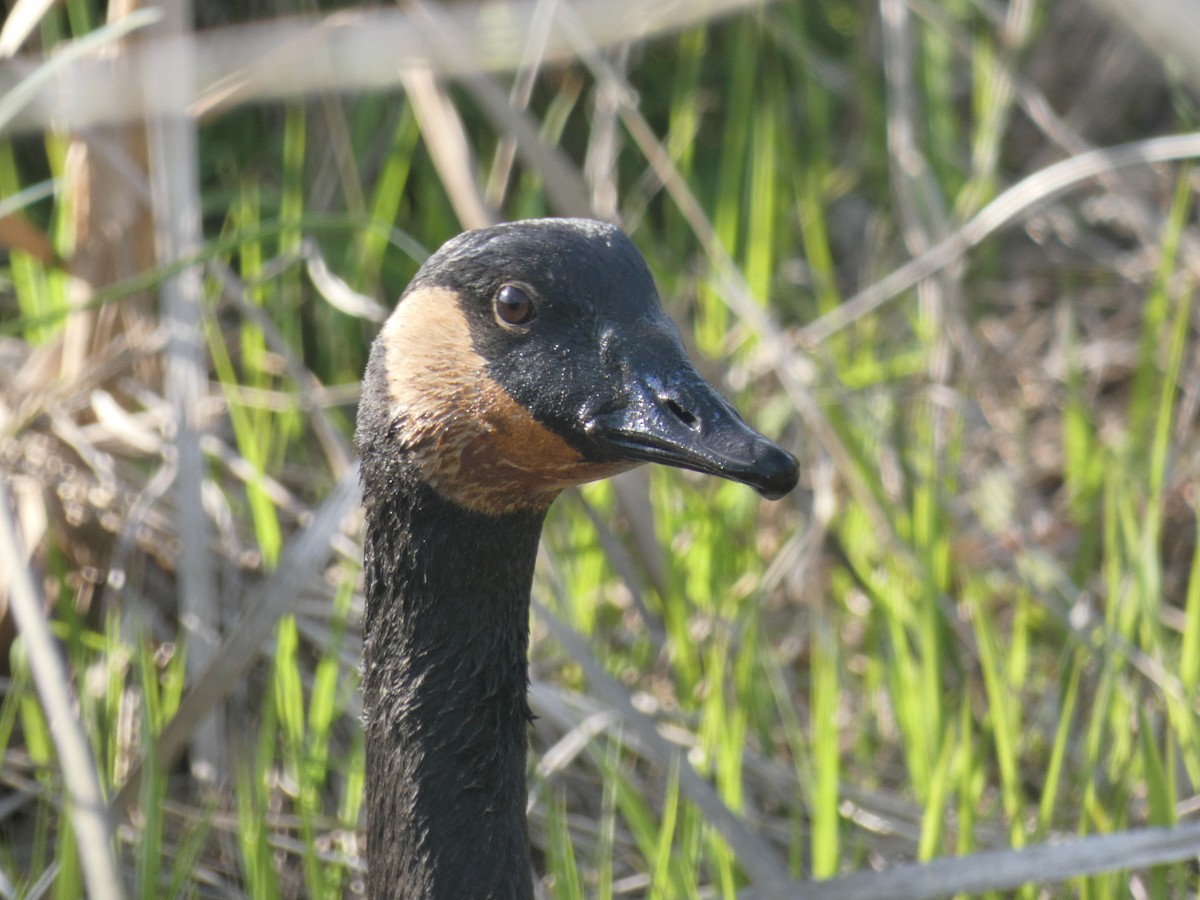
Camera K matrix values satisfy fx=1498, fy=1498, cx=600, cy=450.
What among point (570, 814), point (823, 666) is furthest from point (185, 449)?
point (823, 666)

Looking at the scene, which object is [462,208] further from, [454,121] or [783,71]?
[783,71]

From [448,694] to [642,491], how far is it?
3.16 feet

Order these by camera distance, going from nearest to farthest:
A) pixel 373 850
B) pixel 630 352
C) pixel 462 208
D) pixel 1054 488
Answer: pixel 630 352 < pixel 373 850 < pixel 462 208 < pixel 1054 488

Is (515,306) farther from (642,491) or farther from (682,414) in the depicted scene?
(642,491)

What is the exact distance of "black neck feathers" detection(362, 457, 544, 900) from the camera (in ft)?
5.65

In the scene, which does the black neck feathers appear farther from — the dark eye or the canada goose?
the dark eye

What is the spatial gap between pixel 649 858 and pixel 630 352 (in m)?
0.85

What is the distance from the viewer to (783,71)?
13.6ft

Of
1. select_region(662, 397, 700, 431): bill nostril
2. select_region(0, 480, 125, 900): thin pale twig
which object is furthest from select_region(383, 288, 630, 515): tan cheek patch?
select_region(0, 480, 125, 900): thin pale twig

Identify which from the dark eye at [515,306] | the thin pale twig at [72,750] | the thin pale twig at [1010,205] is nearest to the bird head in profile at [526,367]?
the dark eye at [515,306]

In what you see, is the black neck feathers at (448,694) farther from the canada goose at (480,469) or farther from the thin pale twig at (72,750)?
the thin pale twig at (72,750)

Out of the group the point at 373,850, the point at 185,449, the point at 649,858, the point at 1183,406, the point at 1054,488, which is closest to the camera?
the point at 373,850

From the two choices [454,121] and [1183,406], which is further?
[1183,406]

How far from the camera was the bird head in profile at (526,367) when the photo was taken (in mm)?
1583
